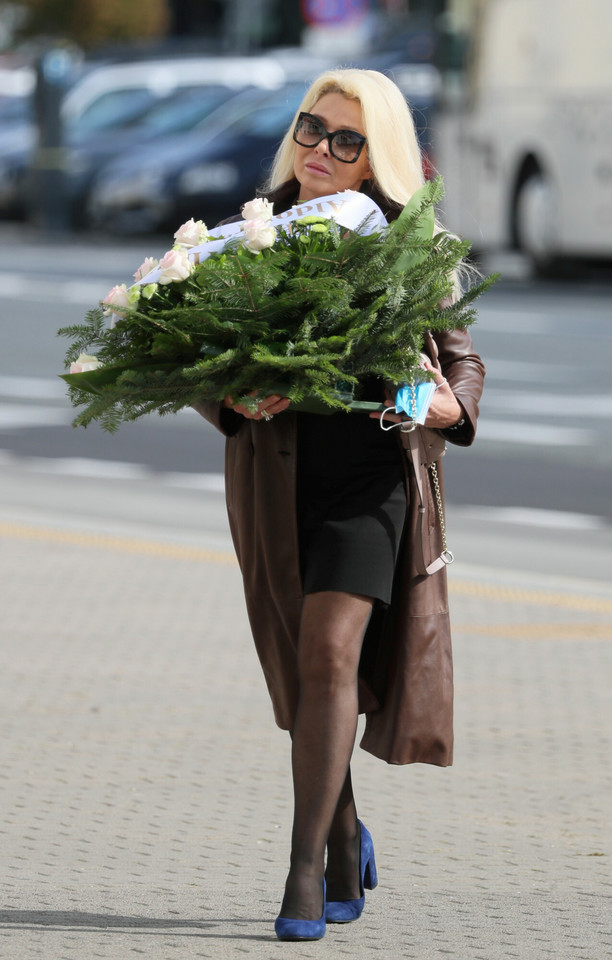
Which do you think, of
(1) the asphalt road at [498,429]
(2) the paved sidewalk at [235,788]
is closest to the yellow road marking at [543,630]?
(2) the paved sidewalk at [235,788]

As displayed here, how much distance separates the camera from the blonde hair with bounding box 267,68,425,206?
4.09m

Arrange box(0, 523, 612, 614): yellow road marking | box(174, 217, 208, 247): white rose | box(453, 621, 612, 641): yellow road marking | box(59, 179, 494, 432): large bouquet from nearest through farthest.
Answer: box(59, 179, 494, 432): large bouquet < box(174, 217, 208, 247): white rose < box(453, 621, 612, 641): yellow road marking < box(0, 523, 612, 614): yellow road marking

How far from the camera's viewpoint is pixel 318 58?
36531mm

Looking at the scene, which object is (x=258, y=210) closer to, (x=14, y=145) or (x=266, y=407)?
(x=266, y=407)

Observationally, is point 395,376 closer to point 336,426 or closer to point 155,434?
point 336,426

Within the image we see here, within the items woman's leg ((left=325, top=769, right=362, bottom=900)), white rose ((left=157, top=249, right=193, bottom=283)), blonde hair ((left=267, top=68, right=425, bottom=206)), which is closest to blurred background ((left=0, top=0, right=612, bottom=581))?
blonde hair ((left=267, top=68, right=425, bottom=206))

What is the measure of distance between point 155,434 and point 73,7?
110 ft

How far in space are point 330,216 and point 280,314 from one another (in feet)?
0.85

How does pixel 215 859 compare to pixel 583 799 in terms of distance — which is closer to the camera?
pixel 215 859

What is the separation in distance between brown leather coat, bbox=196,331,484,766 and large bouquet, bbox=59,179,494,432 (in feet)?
0.57

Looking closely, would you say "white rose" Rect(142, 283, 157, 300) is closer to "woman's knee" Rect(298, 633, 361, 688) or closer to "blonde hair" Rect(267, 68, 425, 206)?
"blonde hair" Rect(267, 68, 425, 206)

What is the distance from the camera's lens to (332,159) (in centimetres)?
410

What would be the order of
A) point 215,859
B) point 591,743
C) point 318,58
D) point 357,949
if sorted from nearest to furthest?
point 357,949
point 215,859
point 591,743
point 318,58

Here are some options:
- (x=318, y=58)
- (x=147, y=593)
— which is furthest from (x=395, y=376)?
(x=318, y=58)
